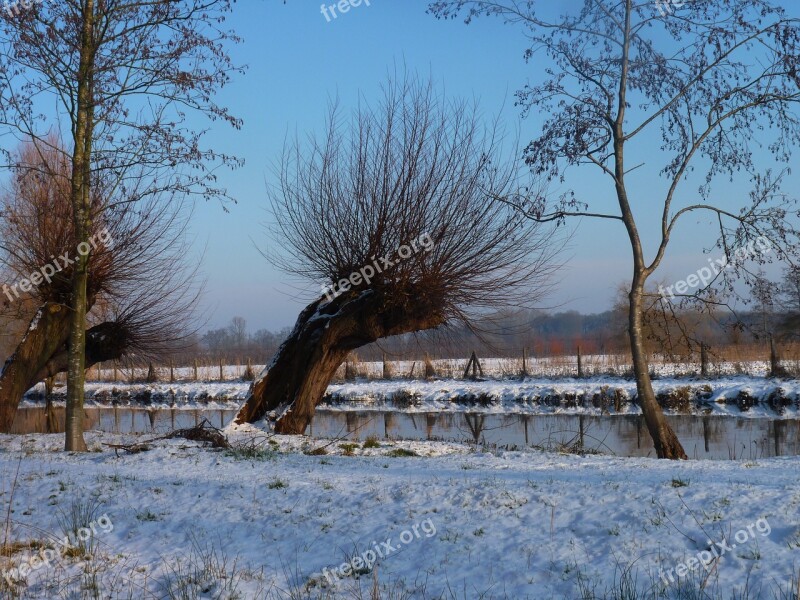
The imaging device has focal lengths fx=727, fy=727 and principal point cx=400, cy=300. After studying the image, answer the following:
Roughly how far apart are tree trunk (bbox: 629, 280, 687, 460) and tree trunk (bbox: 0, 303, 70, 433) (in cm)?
1087

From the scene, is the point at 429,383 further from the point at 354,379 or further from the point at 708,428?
the point at 708,428

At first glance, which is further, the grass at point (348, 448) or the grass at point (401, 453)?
the grass at point (348, 448)

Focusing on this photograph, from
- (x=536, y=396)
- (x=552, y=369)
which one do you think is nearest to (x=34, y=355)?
(x=536, y=396)

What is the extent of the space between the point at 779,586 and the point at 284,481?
4.54 meters

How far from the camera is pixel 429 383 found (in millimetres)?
31625

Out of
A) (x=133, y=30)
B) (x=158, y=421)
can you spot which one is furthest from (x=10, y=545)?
(x=158, y=421)
